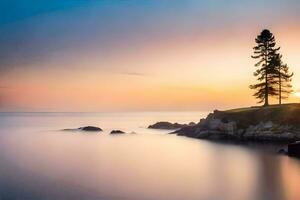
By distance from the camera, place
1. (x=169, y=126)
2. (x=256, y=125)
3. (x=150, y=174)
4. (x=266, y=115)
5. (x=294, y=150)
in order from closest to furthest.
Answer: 1. (x=150, y=174)
2. (x=294, y=150)
3. (x=256, y=125)
4. (x=266, y=115)
5. (x=169, y=126)

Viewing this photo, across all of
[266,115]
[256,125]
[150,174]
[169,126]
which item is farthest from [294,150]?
[169,126]

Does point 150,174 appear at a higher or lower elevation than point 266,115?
lower

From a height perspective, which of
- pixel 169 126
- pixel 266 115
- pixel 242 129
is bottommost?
pixel 242 129

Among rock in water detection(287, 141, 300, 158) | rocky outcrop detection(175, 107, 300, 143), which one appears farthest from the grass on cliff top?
rock in water detection(287, 141, 300, 158)

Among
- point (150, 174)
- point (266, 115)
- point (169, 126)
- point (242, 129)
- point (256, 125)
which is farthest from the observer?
point (169, 126)

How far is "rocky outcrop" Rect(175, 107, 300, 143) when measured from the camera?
65.4 meters

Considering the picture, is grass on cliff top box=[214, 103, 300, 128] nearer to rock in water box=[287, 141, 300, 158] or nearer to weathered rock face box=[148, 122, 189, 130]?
rock in water box=[287, 141, 300, 158]

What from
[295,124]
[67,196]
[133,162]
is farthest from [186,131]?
[67,196]

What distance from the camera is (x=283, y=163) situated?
42.2 metres

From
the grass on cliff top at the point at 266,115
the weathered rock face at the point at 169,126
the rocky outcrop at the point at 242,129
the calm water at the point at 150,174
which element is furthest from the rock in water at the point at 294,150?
the weathered rock face at the point at 169,126

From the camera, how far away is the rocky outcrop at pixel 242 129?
65375 mm

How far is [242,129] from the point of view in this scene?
72.9 meters

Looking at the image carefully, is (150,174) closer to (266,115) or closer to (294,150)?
(294,150)

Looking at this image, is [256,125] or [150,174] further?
[256,125]
